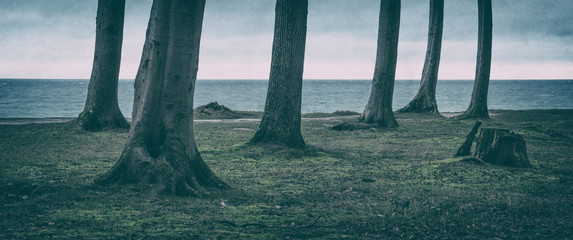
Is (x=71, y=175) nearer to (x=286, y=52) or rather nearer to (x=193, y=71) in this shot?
(x=193, y=71)

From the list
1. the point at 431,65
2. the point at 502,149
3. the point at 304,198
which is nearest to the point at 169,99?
the point at 304,198

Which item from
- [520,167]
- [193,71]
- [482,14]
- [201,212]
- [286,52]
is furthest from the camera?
[482,14]

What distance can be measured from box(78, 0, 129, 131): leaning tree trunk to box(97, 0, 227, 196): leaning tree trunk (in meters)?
10.2

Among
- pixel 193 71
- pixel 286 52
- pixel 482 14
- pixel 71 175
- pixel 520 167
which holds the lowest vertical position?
pixel 71 175

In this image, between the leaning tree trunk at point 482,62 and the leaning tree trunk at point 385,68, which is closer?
the leaning tree trunk at point 385,68

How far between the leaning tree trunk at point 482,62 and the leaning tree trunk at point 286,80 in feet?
45.1

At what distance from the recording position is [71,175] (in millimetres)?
9062

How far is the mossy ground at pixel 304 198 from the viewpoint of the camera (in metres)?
5.86

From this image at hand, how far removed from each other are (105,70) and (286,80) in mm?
8215

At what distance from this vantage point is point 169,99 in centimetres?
800

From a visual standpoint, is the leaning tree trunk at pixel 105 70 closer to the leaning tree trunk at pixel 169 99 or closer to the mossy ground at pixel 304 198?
the mossy ground at pixel 304 198

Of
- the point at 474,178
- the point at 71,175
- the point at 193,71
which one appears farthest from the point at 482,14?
the point at 71,175

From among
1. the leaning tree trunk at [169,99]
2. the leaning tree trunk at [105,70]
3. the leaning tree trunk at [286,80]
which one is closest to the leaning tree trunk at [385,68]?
the leaning tree trunk at [286,80]

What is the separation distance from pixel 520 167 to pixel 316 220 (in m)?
6.26
